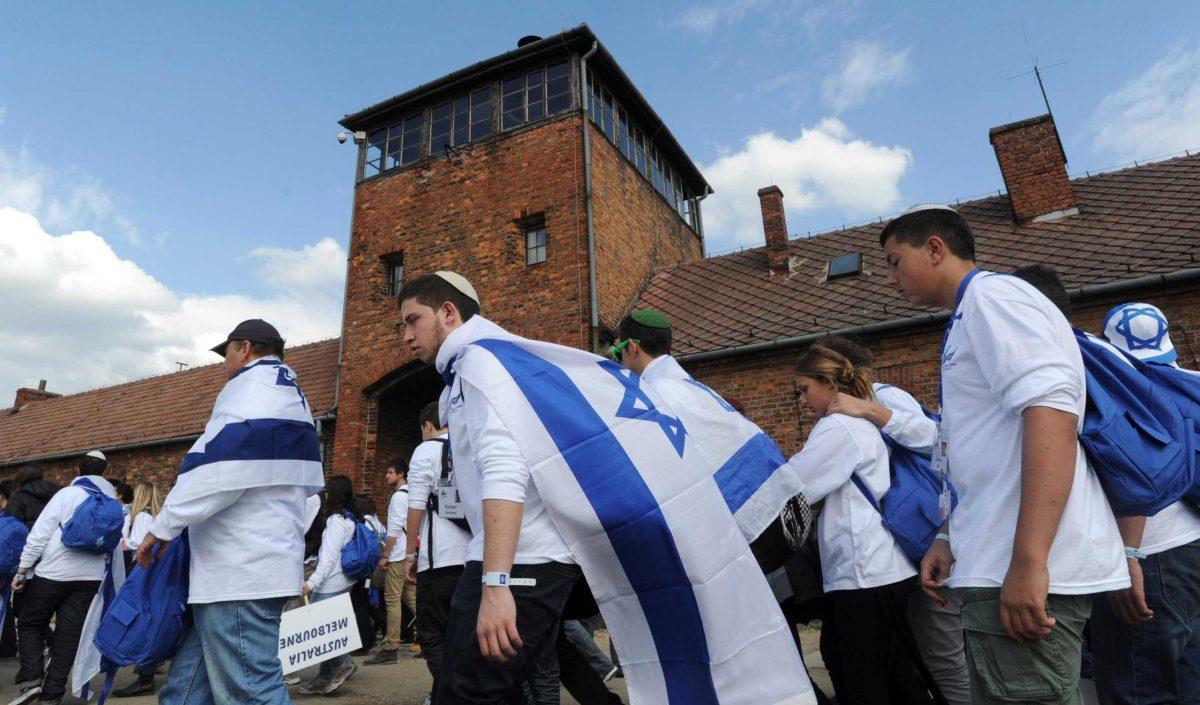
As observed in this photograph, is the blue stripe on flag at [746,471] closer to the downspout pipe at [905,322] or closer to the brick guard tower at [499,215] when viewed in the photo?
the downspout pipe at [905,322]

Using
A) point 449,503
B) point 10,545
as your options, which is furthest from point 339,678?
point 449,503

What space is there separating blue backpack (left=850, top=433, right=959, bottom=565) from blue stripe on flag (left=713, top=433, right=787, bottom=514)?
21.7 inches

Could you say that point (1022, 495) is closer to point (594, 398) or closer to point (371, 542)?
point (594, 398)

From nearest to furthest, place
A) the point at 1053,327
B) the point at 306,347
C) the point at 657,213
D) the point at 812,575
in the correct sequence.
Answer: the point at 1053,327 < the point at 812,575 < the point at 657,213 < the point at 306,347

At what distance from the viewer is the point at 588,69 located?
41.7 feet

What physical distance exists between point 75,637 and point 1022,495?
6.57 m

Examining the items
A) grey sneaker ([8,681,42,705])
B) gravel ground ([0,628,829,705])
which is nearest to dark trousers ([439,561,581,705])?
gravel ground ([0,628,829,705])

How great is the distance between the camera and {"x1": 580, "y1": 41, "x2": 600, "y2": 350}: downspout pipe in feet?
36.0

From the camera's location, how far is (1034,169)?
11.0 metres

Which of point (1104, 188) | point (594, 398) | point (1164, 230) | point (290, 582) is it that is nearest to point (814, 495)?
point (594, 398)

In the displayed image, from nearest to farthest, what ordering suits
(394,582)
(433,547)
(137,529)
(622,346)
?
(622,346) < (433,547) < (137,529) < (394,582)

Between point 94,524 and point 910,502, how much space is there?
230 inches

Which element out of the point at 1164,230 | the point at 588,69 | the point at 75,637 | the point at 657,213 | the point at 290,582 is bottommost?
the point at 75,637

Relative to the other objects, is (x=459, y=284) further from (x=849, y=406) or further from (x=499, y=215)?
(x=499, y=215)
